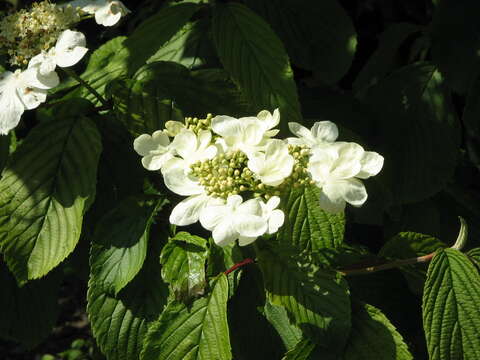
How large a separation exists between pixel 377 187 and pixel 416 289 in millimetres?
214

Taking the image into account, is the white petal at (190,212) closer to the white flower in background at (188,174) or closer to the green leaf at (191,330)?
the white flower in background at (188,174)

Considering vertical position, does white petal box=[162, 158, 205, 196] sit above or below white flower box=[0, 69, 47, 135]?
below

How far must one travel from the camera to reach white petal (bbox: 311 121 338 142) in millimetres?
972

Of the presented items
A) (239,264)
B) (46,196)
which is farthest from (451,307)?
(46,196)

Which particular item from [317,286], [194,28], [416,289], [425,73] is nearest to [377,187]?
[416,289]

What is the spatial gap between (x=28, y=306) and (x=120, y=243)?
438 mm

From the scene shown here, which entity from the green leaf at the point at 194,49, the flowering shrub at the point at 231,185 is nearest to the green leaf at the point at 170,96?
the flowering shrub at the point at 231,185

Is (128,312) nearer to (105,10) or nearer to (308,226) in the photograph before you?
(308,226)

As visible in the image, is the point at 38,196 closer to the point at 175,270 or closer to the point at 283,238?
the point at 175,270

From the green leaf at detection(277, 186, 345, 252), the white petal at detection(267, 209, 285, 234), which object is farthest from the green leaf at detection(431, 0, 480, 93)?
the white petal at detection(267, 209, 285, 234)

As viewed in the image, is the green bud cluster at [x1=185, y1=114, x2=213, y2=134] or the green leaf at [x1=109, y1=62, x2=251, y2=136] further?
the green leaf at [x1=109, y1=62, x2=251, y2=136]

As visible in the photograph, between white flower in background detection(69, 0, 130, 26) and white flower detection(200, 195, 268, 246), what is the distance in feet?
1.63

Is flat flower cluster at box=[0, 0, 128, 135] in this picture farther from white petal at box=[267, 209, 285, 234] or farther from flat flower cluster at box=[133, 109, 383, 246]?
white petal at box=[267, 209, 285, 234]

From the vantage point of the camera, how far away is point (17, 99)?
1.00 meters
